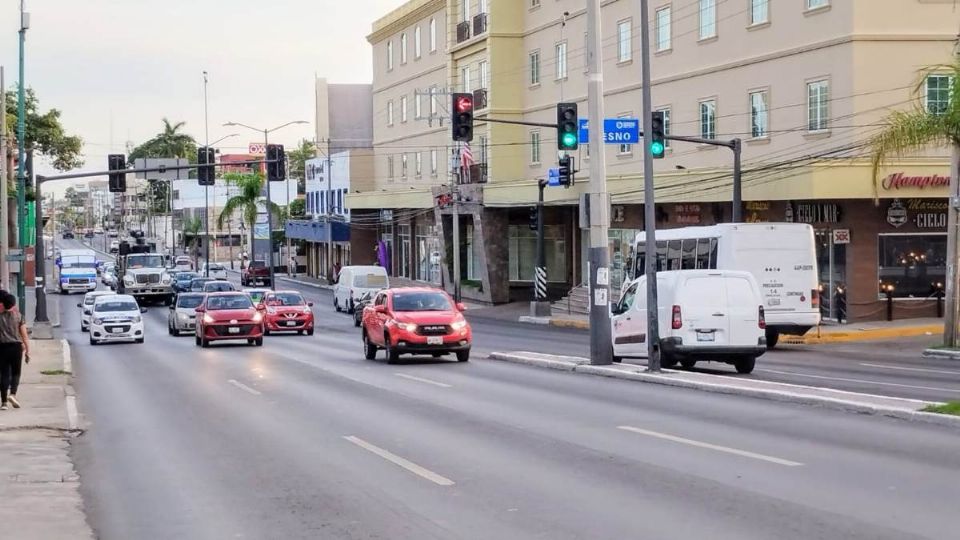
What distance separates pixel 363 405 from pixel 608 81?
124 ft

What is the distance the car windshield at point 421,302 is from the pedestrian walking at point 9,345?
1100 cm

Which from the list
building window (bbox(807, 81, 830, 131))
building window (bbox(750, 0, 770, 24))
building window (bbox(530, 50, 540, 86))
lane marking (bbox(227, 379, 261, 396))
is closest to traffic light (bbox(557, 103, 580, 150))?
lane marking (bbox(227, 379, 261, 396))

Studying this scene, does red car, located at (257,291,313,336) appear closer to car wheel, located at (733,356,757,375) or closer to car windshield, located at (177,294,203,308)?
car windshield, located at (177,294,203,308)

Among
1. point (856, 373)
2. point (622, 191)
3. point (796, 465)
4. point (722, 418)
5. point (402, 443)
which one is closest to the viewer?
point (796, 465)

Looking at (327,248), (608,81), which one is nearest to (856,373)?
(608,81)

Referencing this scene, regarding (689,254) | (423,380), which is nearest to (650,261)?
(423,380)

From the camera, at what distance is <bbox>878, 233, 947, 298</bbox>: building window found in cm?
4075

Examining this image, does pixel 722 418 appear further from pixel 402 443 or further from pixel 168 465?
pixel 168 465

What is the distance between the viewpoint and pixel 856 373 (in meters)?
25.8

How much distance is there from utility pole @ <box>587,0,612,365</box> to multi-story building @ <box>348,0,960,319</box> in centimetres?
1244

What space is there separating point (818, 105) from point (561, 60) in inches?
838

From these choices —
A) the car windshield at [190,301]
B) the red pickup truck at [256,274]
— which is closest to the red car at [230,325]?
the car windshield at [190,301]

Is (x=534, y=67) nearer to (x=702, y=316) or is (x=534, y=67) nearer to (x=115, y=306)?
(x=115, y=306)

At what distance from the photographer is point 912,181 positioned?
1554 inches
